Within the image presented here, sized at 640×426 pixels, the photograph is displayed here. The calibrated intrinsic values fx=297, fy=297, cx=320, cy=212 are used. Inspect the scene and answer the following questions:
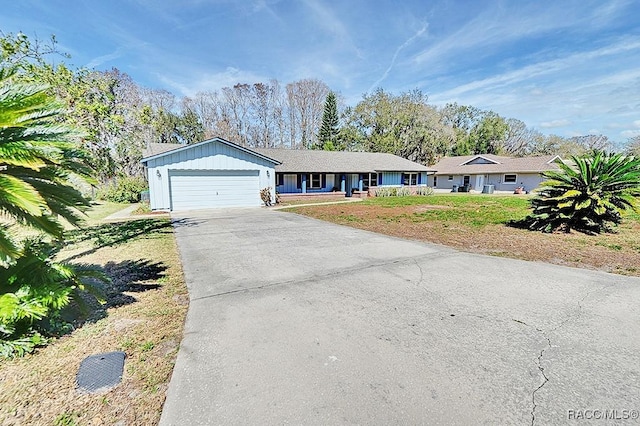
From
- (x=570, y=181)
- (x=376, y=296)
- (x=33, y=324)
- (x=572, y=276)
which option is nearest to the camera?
(x=33, y=324)

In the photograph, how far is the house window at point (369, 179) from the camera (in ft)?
94.9

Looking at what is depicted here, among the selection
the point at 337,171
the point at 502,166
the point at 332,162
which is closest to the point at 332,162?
the point at 332,162

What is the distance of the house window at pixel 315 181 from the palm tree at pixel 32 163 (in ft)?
73.3

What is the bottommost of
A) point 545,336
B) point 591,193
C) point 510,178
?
point 545,336

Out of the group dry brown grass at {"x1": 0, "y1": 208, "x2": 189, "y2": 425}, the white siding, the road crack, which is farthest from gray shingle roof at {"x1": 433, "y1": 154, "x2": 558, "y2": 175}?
dry brown grass at {"x1": 0, "y1": 208, "x2": 189, "y2": 425}

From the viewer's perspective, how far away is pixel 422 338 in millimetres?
3369

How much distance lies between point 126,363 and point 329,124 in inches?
1619

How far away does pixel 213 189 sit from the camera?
18031 millimetres

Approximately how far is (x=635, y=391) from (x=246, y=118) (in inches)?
1711

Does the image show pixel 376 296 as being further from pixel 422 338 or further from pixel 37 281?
pixel 37 281

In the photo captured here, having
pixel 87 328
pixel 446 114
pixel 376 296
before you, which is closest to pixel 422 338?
pixel 376 296

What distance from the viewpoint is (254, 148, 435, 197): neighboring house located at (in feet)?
81.7

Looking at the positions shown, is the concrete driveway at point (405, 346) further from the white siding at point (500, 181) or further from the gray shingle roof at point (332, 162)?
the white siding at point (500, 181)

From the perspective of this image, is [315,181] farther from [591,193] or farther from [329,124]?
[591,193]
